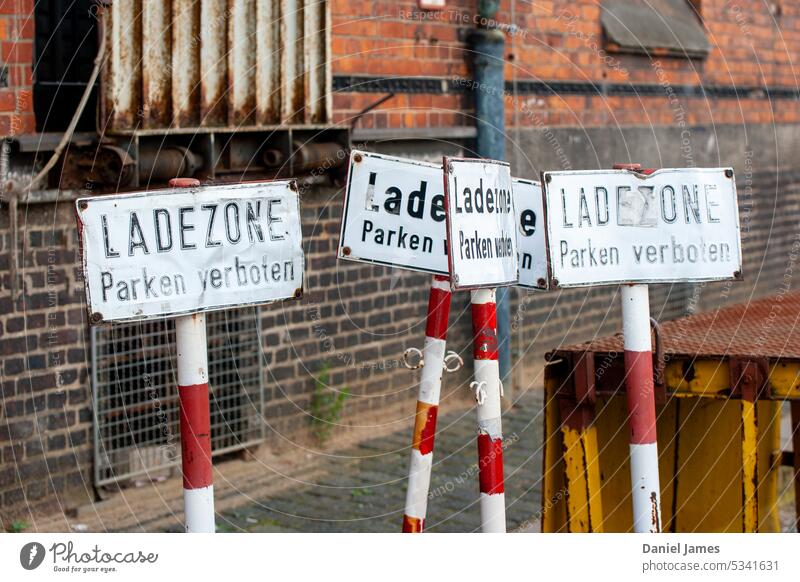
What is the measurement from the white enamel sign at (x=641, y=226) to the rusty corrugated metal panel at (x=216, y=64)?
103 inches

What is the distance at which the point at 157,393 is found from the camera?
21.4 ft

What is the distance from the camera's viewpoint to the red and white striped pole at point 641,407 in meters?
4.20

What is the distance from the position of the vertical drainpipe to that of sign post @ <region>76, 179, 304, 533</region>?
15.1 feet

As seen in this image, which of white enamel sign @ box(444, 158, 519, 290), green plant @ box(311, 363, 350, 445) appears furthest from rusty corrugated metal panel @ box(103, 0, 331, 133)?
white enamel sign @ box(444, 158, 519, 290)

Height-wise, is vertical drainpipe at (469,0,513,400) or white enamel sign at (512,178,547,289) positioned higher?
vertical drainpipe at (469,0,513,400)

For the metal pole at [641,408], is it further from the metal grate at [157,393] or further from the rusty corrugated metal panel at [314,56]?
the rusty corrugated metal panel at [314,56]

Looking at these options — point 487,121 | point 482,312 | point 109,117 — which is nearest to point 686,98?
point 487,121

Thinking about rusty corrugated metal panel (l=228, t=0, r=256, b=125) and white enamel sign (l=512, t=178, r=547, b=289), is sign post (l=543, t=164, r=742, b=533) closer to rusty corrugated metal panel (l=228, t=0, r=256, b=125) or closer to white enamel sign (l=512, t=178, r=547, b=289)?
white enamel sign (l=512, t=178, r=547, b=289)

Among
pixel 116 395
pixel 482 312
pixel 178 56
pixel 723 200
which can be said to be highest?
pixel 178 56

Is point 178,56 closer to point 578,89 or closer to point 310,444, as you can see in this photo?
point 310,444

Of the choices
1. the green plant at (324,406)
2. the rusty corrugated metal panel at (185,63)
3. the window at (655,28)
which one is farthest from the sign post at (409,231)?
the window at (655,28)

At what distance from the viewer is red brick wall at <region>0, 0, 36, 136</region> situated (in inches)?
216

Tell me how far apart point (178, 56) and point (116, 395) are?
174 centimetres

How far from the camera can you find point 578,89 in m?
9.52
